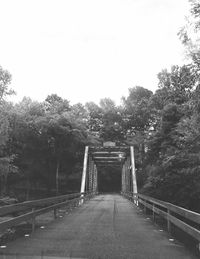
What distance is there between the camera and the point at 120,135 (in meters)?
63.4

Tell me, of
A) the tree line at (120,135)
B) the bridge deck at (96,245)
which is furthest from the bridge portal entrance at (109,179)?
the bridge deck at (96,245)

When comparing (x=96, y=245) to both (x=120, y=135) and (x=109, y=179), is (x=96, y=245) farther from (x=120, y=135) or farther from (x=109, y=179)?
(x=120, y=135)

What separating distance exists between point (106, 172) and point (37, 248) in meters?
52.9

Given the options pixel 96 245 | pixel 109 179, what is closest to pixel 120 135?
pixel 109 179

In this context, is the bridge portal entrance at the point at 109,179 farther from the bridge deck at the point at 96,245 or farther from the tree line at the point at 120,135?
the bridge deck at the point at 96,245

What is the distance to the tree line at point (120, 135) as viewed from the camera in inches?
652

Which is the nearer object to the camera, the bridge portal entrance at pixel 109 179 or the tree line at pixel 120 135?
the tree line at pixel 120 135

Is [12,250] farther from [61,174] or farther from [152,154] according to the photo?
[61,174]

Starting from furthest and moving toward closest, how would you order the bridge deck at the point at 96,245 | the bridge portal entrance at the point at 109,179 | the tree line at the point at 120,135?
the bridge portal entrance at the point at 109,179
the tree line at the point at 120,135
the bridge deck at the point at 96,245

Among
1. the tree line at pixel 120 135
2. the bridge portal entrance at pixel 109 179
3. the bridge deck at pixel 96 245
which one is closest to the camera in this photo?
the bridge deck at pixel 96 245

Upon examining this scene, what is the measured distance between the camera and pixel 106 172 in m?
59.0

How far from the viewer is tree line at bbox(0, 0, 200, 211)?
54.4 feet

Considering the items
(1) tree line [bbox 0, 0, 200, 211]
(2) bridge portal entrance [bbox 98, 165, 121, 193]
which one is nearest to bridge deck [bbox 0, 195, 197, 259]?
(1) tree line [bbox 0, 0, 200, 211]

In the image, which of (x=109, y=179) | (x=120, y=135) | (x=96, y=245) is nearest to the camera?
(x=96, y=245)
